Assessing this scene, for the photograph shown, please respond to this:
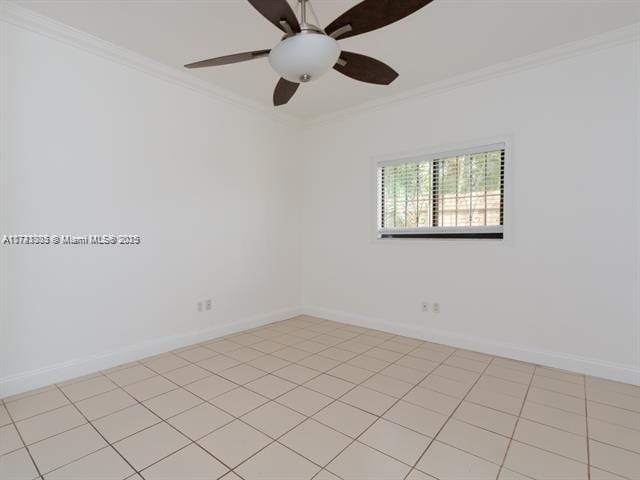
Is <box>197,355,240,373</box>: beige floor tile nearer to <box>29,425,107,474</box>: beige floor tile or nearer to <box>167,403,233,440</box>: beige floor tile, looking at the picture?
<box>167,403,233,440</box>: beige floor tile

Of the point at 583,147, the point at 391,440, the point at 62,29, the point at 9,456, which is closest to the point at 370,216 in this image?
the point at 583,147

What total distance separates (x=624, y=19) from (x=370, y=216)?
8.64 ft

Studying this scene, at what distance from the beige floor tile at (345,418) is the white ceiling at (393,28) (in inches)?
105

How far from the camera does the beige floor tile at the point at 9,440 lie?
1.76 meters

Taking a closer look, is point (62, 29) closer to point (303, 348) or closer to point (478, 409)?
point (303, 348)

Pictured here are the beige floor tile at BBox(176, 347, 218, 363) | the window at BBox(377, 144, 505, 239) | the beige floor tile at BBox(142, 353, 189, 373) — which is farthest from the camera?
the window at BBox(377, 144, 505, 239)

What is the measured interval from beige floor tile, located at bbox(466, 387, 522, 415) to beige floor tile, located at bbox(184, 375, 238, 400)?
1.73 metres

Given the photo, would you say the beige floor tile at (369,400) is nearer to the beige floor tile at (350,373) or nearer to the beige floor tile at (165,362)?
the beige floor tile at (350,373)

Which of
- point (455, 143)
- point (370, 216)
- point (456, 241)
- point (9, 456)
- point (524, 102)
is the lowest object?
point (9, 456)

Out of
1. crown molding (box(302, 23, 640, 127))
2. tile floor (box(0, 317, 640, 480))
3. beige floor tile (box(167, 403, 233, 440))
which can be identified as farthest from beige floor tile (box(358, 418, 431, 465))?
crown molding (box(302, 23, 640, 127))

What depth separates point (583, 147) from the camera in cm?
272

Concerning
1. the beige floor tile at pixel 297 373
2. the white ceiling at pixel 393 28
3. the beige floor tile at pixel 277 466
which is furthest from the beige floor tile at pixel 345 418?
the white ceiling at pixel 393 28

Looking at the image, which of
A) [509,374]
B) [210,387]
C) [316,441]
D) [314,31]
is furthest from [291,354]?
[314,31]

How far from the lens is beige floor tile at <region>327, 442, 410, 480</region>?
1.59 metres
